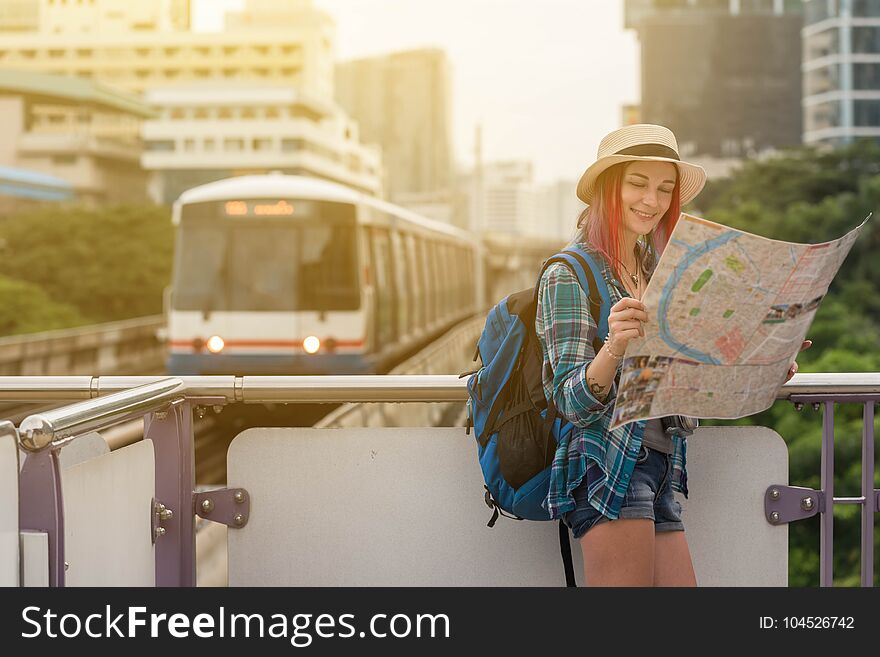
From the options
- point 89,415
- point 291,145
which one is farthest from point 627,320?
point 291,145

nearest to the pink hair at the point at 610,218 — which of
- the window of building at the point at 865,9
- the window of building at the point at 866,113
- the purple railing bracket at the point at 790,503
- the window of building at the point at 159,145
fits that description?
the purple railing bracket at the point at 790,503

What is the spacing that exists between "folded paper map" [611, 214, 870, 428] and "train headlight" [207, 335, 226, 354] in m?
13.7

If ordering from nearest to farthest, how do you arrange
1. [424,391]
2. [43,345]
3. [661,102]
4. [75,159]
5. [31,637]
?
[31,637], [424,391], [43,345], [75,159], [661,102]

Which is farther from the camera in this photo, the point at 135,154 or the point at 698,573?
the point at 135,154

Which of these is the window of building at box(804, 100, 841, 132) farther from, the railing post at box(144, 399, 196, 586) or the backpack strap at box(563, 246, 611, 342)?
the backpack strap at box(563, 246, 611, 342)

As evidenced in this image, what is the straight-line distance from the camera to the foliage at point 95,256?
147ft

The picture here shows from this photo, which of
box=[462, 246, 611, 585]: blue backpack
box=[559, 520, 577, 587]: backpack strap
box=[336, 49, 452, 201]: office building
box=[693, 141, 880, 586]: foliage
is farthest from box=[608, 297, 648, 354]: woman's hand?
box=[336, 49, 452, 201]: office building

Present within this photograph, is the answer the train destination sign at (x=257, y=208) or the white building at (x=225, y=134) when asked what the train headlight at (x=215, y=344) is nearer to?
the train destination sign at (x=257, y=208)

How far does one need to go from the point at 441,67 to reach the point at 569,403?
588ft

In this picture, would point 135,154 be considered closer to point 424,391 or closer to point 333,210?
point 333,210

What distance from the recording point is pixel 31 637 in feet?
7.34

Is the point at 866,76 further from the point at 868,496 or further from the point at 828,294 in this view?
the point at 868,496

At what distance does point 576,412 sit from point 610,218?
1.56 ft

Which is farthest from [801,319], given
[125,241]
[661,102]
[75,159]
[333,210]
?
[661,102]
